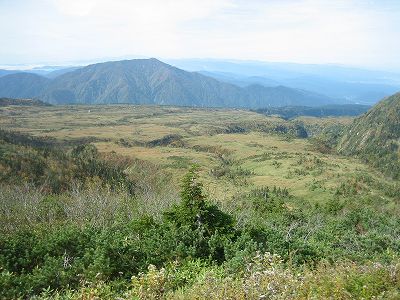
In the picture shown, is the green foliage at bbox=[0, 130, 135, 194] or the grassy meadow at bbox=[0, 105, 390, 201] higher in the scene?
the green foliage at bbox=[0, 130, 135, 194]

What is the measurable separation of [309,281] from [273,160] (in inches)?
4220

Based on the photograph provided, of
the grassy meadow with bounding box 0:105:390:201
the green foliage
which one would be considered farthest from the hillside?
the green foliage

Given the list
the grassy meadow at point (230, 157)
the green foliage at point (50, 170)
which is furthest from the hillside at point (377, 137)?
the green foliage at point (50, 170)

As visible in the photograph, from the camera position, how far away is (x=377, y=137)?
17512 centimetres

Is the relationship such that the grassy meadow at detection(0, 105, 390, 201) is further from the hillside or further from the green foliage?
the hillside

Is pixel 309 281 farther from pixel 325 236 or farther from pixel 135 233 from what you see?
pixel 325 236

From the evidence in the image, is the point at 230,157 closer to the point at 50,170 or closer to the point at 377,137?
the point at 50,170

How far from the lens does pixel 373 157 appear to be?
138000 mm

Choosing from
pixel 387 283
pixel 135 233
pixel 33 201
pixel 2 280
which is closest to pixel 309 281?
pixel 387 283

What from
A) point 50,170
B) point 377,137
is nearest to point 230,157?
point 50,170

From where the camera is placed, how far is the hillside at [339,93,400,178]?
14725cm

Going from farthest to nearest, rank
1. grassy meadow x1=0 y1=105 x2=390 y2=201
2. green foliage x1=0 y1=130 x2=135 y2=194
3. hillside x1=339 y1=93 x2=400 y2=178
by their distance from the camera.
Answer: hillside x1=339 y1=93 x2=400 y2=178
grassy meadow x1=0 y1=105 x2=390 y2=201
green foliage x1=0 y1=130 x2=135 y2=194

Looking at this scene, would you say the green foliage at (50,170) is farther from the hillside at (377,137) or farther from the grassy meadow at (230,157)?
the hillside at (377,137)

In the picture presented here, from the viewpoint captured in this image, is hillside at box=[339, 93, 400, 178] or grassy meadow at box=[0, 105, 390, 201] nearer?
grassy meadow at box=[0, 105, 390, 201]
